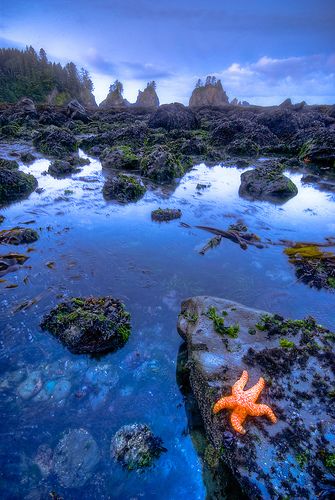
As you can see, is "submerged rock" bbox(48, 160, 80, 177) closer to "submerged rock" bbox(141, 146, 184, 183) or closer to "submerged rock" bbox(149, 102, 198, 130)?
"submerged rock" bbox(141, 146, 184, 183)

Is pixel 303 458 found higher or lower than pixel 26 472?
higher

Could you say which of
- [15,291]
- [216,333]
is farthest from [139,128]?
[216,333]

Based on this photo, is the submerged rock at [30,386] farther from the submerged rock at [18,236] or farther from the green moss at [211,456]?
the submerged rock at [18,236]

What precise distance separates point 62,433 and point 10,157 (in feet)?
59.7

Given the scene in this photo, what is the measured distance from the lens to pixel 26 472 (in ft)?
11.0

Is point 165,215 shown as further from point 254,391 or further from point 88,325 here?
point 254,391

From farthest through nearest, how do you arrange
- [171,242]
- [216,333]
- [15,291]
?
[171,242] → [15,291] → [216,333]

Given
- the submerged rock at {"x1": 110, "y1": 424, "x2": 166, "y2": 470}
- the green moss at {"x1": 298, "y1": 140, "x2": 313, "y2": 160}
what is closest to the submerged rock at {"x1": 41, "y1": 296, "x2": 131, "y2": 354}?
the submerged rock at {"x1": 110, "y1": 424, "x2": 166, "y2": 470}

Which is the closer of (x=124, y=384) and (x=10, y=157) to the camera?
(x=124, y=384)

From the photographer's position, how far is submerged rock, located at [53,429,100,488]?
334 centimetres

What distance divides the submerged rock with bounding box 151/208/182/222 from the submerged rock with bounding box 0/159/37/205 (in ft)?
17.8

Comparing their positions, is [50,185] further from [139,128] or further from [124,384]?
[139,128]

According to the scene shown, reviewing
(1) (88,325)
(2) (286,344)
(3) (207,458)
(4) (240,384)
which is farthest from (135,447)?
(2) (286,344)

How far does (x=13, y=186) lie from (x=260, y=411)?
11578 millimetres
